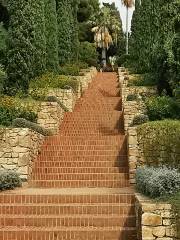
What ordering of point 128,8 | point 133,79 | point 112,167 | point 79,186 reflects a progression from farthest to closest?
1. point 128,8
2. point 133,79
3. point 112,167
4. point 79,186

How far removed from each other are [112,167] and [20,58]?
29.5ft

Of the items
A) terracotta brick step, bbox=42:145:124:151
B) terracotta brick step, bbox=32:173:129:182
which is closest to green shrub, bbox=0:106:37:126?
terracotta brick step, bbox=42:145:124:151

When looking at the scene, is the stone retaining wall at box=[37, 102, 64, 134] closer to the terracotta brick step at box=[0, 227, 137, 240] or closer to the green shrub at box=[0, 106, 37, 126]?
the green shrub at box=[0, 106, 37, 126]

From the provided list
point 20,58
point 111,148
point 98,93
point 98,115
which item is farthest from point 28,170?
point 98,93

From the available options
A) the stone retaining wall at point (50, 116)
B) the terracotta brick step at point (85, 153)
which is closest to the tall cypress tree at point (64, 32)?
the stone retaining wall at point (50, 116)

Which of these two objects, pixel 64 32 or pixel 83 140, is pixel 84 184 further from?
pixel 64 32

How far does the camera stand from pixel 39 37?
2389 cm

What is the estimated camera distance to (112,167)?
47.5ft

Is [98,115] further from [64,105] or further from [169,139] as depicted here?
[169,139]

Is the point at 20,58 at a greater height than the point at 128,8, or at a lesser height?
lesser

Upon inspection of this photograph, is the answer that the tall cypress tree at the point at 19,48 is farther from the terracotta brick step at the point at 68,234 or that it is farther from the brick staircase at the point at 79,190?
the terracotta brick step at the point at 68,234

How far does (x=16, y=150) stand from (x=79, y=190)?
2.75 meters

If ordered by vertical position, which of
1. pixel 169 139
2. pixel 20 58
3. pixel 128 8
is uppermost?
pixel 128 8

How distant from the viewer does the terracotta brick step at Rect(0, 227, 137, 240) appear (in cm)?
1002
